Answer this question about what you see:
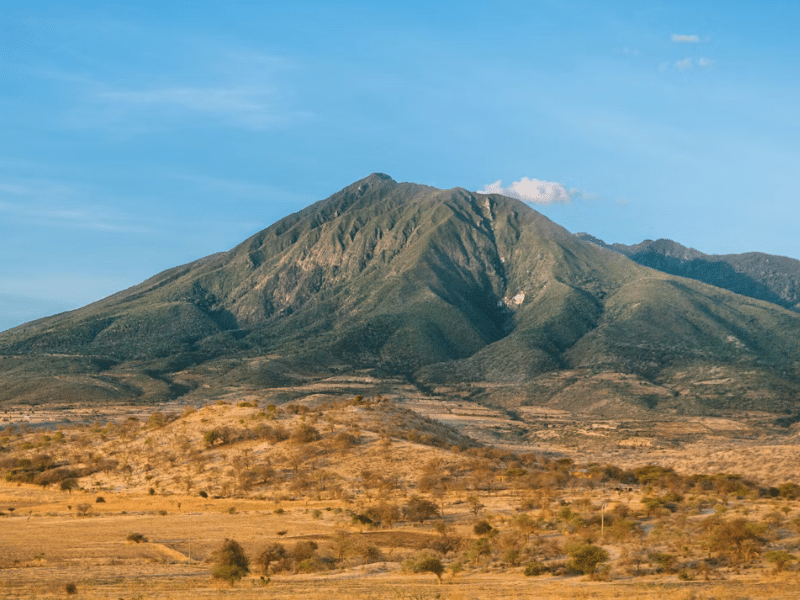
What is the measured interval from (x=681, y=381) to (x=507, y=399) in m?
39.8

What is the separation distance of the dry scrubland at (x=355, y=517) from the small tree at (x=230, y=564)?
10 centimetres

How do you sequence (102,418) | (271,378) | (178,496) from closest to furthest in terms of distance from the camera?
(178,496)
(102,418)
(271,378)

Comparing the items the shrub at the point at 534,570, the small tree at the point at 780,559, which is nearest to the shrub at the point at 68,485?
the shrub at the point at 534,570

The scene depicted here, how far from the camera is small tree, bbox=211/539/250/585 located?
29719 mm

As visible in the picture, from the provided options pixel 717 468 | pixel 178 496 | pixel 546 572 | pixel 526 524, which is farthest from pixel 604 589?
pixel 717 468

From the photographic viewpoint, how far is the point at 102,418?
13238 cm

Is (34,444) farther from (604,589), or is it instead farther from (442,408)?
(442,408)

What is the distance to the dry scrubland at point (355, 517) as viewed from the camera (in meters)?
29.5

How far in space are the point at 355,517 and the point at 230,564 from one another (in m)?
11.7

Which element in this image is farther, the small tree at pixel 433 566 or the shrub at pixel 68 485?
the shrub at pixel 68 485

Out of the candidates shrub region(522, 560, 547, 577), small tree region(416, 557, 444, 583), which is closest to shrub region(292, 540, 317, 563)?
small tree region(416, 557, 444, 583)

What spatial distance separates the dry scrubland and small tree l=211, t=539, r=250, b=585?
0.33ft

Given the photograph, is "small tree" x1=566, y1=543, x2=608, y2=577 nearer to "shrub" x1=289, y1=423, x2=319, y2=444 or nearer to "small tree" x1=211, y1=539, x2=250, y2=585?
"small tree" x1=211, y1=539, x2=250, y2=585

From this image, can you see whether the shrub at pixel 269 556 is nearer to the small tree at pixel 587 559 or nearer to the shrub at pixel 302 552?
the shrub at pixel 302 552
